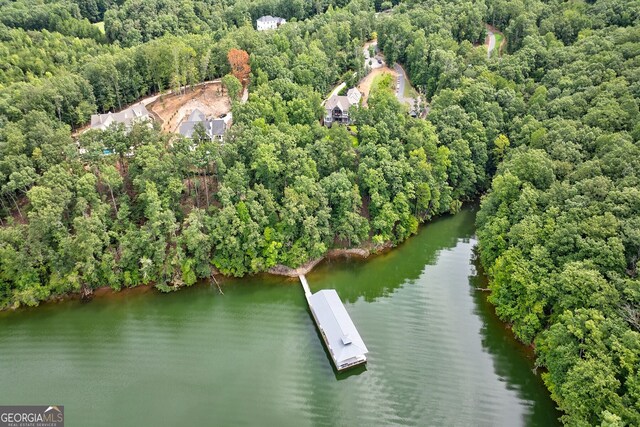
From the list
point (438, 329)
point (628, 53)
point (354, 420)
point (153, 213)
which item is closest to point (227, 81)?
point (153, 213)

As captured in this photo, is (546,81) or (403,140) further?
(546,81)

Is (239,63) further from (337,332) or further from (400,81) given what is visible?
(337,332)

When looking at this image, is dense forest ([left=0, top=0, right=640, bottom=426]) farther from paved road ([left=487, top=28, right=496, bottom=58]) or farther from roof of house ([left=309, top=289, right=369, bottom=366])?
paved road ([left=487, top=28, right=496, bottom=58])

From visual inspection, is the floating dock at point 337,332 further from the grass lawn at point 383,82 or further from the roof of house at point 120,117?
the grass lawn at point 383,82

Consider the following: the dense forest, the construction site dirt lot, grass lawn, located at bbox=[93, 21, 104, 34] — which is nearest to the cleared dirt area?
the dense forest

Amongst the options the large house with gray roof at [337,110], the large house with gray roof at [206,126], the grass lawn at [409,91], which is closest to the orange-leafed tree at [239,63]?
the large house with gray roof at [206,126]

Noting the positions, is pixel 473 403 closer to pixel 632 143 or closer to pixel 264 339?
pixel 264 339

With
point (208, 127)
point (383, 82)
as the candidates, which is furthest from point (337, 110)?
point (208, 127)
